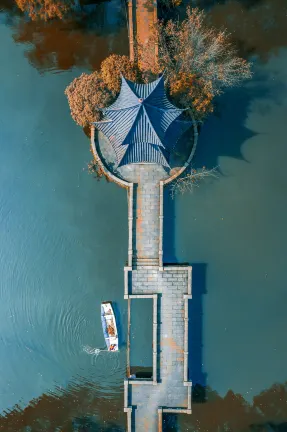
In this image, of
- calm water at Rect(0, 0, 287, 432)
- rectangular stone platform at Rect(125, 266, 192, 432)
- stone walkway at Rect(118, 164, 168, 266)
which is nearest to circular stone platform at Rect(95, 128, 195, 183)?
stone walkway at Rect(118, 164, 168, 266)

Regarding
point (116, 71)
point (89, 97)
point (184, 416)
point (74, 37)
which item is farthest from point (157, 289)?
point (74, 37)

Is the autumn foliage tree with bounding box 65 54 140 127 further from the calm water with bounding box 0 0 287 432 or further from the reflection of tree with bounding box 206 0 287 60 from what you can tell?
the reflection of tree with bounding box 206 0 287 60

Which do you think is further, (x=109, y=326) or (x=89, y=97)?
(x=109, y=326)

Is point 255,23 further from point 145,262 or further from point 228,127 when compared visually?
point 145,262

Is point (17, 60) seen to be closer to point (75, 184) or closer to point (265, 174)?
point (75, 184)

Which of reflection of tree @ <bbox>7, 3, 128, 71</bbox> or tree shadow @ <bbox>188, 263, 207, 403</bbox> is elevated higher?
reflection of tree @ <bbox>7, 3, 128, 71</bbox>

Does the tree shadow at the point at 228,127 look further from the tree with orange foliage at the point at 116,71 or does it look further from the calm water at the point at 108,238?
the tree with orange foliage at the point at 116,71

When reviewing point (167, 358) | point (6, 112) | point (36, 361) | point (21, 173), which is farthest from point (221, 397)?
point (6, 112)
